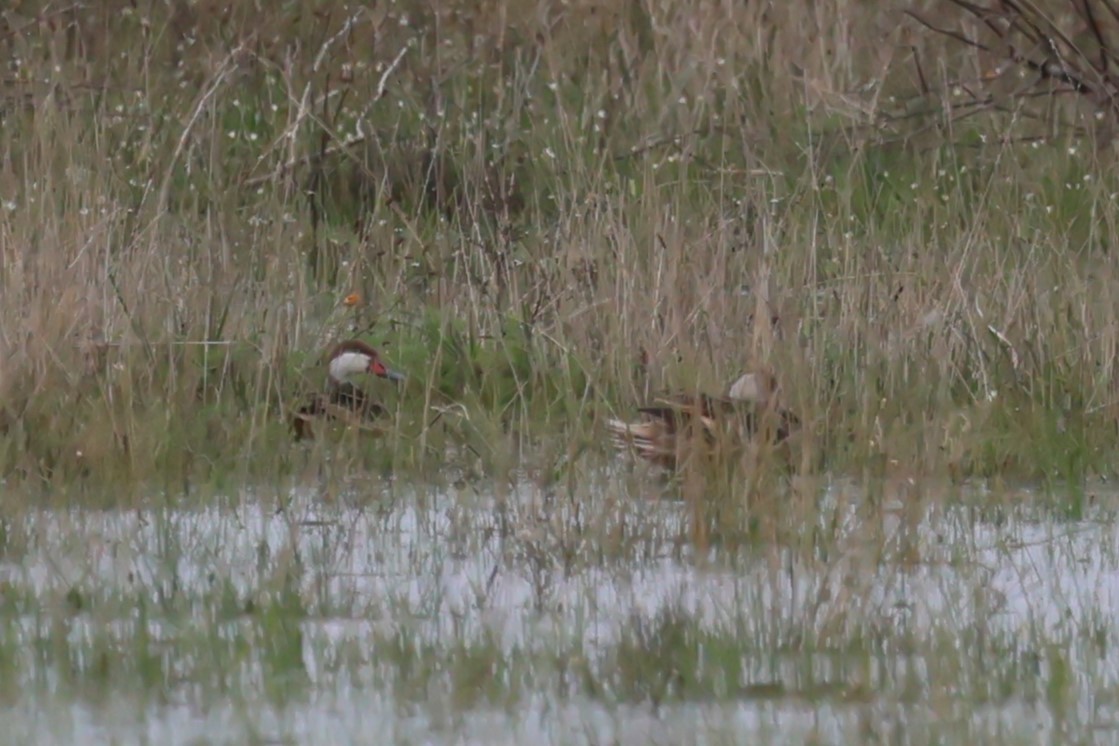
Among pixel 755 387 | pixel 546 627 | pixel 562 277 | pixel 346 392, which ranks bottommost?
pixel 546 627

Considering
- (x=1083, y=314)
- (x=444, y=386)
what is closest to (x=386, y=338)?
(x=444, y=386)

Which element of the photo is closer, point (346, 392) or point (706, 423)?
point (706, 423)

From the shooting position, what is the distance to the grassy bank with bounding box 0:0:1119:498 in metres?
6.11

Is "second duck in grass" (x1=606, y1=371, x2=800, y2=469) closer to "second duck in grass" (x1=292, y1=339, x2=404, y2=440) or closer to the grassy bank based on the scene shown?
the grassy bank

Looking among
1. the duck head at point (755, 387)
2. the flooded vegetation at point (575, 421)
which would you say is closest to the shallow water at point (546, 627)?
the flooded vegetation at point (575, 421)

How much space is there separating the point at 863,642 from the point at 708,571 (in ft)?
2.64

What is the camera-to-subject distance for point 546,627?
4250 mm

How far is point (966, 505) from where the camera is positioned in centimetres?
541

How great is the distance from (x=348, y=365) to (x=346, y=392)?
166 millimetres

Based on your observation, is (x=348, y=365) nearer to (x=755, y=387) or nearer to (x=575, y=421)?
(x=575, y=421)

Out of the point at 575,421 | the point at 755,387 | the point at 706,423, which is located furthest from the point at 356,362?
the point at 706,423

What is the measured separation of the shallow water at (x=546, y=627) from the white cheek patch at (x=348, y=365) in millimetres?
1499

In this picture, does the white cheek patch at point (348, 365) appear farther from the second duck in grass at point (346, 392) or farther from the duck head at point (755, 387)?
the duck head at point (755, 387)

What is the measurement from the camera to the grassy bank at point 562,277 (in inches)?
240
